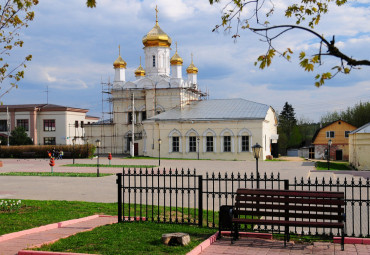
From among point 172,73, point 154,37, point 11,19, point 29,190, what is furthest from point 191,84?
point 11,19

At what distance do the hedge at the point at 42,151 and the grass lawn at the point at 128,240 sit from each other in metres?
36.8

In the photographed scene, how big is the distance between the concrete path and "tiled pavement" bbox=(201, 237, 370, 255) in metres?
3.00

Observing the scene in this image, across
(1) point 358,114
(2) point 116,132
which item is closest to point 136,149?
(2) point 116,132

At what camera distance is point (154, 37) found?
52812mm

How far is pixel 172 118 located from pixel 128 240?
1459 inches

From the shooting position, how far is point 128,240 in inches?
304

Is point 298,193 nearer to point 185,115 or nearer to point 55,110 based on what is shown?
point 185,115

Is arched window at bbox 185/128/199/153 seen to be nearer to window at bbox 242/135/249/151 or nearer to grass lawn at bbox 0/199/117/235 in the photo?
window at bbox 242/135/249/151

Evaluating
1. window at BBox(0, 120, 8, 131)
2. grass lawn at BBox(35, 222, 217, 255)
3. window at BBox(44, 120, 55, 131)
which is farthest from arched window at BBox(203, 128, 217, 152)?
window at BBox(0, 120, 8, 131)

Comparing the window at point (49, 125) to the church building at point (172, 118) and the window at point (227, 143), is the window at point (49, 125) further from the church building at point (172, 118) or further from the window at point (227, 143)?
the window at point (227, 143)

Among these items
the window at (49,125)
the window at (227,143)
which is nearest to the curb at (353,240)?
the window at (227,143)

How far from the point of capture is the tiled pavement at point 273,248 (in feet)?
24.1

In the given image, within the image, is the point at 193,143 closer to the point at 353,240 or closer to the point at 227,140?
the point at 227,140

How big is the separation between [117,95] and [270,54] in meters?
48.4
